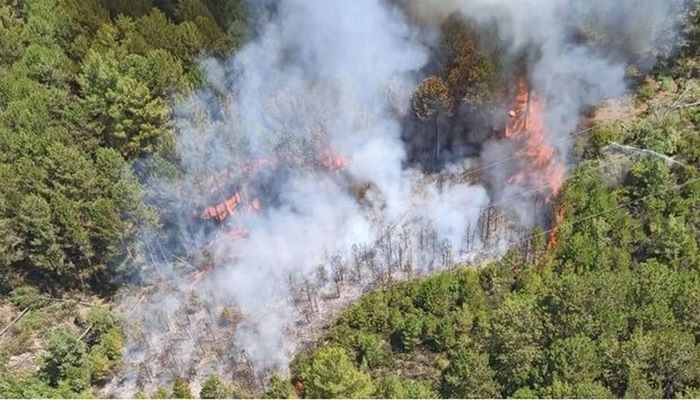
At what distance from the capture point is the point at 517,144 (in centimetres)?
3950

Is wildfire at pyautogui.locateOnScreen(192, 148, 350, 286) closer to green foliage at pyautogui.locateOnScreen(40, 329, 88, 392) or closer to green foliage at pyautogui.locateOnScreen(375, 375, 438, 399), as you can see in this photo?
green foliage at pyautogui.locateOnScreen(40, 329, 88, 392)

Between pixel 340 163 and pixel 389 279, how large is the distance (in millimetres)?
7473

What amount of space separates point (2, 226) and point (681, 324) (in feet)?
86.6

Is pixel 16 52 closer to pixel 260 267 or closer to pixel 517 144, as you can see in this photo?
pixel 260 267

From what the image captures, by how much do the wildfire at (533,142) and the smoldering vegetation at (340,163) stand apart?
0.24m

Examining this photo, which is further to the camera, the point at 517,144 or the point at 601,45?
the point at 601,45

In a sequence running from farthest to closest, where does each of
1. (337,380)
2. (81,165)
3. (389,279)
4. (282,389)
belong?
(81,165), (389,279), (282,389), (337,380)

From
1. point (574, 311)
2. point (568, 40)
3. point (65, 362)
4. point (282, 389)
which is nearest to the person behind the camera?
point (574, 311)

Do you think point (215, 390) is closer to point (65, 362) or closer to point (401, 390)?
point (65, 362)

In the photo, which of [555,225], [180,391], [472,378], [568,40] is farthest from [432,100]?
[180,391]

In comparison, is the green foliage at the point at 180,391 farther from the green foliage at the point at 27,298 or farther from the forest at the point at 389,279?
the green foliage at the point at 27,298

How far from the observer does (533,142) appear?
129 feet

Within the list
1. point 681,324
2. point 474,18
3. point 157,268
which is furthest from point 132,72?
point 681,324

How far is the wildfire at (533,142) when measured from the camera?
36875 millimetres
